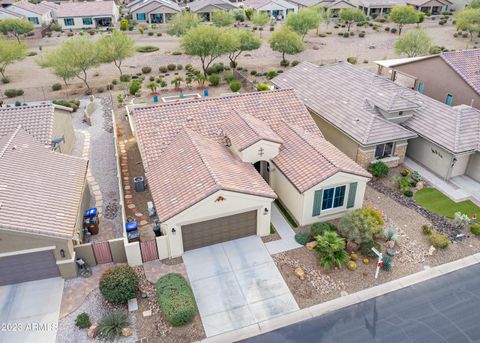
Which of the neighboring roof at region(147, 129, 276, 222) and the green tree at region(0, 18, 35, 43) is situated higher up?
the green tree at region(0, 18, 35, 43)

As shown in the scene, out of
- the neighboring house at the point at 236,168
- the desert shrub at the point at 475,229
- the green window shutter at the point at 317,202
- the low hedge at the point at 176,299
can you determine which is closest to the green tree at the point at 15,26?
the neighboring house at the point at 236,168

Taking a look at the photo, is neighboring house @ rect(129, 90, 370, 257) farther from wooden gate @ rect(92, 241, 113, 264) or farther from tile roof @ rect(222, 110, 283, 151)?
wooden gate @ rect(92, 241, 113, 264)

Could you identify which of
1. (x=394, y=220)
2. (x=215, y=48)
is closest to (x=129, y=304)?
(x=394, y=220)

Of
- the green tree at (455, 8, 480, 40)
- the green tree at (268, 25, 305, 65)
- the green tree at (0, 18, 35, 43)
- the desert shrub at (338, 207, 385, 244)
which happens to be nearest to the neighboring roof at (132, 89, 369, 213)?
the desert shrub at (338, 207, 385, 244)

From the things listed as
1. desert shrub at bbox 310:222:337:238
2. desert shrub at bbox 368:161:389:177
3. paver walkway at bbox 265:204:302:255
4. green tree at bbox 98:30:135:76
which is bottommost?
paver walkway at bbox 265:204:302:255

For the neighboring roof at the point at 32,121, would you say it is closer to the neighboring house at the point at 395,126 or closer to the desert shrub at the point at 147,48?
the neighboring house at the point at 395,126

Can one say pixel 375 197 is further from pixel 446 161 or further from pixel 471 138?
pixel 471 138
